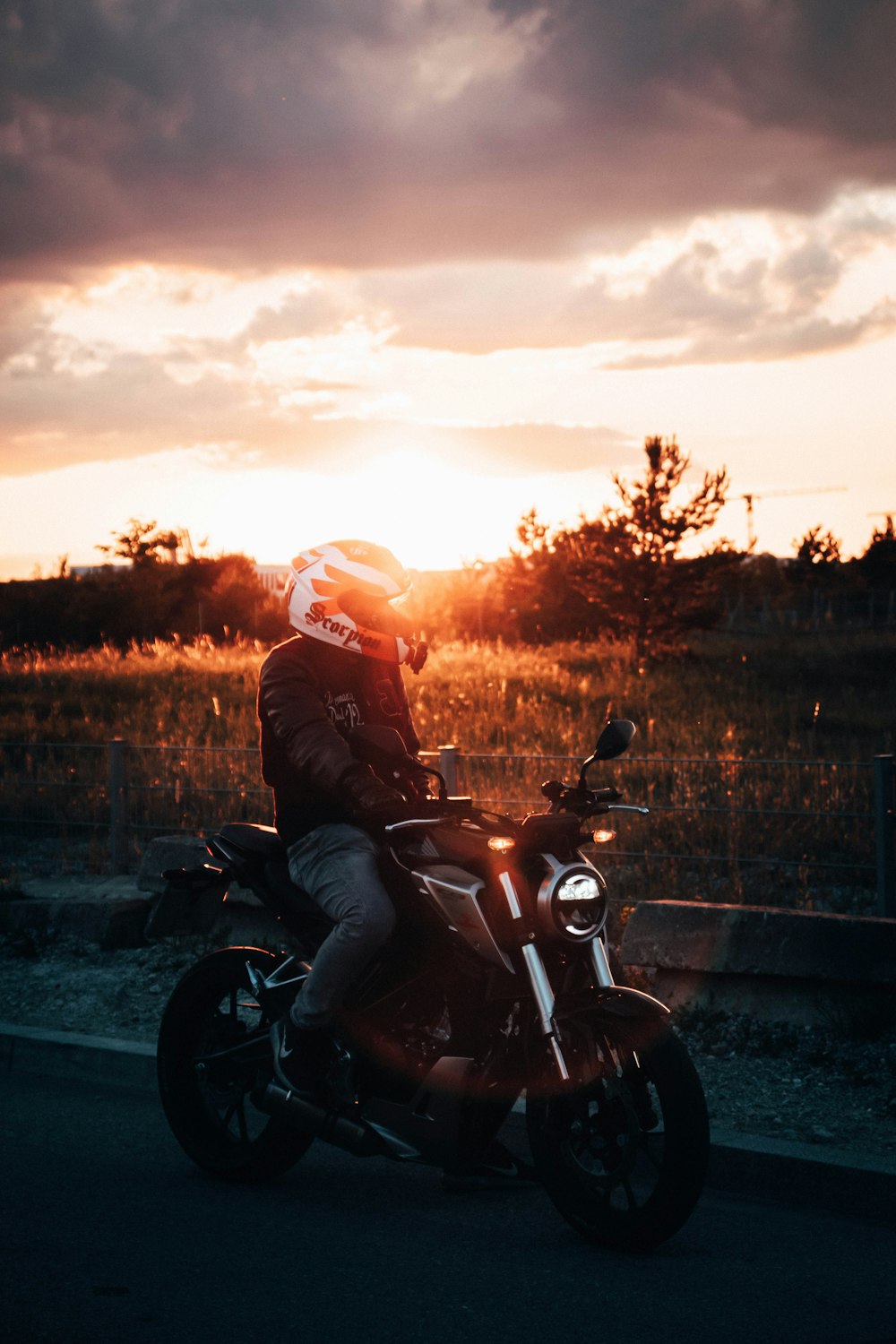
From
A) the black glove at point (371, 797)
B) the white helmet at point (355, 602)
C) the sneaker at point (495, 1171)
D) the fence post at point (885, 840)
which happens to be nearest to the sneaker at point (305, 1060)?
the sneaker at point (495, 1171)

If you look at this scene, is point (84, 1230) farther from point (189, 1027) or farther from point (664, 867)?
point (664, 867)

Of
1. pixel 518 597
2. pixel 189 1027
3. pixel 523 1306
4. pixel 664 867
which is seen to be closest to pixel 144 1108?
pixel 189 1027

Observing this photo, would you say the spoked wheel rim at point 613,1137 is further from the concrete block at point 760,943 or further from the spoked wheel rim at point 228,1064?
the concrete block at point 760,943

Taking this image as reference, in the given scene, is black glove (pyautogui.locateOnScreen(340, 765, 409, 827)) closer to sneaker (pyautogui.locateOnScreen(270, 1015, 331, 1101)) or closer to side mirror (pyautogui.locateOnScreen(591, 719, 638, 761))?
side mirror (pyautogui.locateOnScreen(591, 719, 638, 761))

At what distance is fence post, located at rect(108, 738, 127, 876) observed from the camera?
425 inches

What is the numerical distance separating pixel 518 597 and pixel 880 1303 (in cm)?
5828

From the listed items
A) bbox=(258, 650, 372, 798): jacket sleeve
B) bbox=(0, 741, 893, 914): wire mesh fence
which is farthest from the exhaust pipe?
bbox=(0, 741, 893, 914): wire mesh fence

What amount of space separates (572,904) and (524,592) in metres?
58.3

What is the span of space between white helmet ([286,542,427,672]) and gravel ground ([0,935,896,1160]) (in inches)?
84.1

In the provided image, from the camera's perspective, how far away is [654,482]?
1615 inches

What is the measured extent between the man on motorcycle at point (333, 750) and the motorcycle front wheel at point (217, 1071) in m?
0.35

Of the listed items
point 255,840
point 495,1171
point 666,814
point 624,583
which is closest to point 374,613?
point 255,840

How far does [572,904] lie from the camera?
4047 mm

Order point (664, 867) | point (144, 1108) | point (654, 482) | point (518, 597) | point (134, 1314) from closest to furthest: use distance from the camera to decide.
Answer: point (134, 1314) → point (144, 1108) → point (664, 867) → point (654, 482) → point (518, 597)
